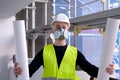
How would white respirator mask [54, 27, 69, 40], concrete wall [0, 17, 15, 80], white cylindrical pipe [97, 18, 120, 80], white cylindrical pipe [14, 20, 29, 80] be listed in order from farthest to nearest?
concrete wall [0, 17, 15, 80]
white respirator mask [54, 27, 69, 40]
white cylindrical pipe [14, 20, 29, 80]
white cylindrical pipe [97, 18, 120, 80]

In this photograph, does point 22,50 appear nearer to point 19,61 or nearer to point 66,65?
point 19,61

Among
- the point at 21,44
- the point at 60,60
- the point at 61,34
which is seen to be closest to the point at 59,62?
the point at 60,60

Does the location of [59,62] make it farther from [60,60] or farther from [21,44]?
[21,44]

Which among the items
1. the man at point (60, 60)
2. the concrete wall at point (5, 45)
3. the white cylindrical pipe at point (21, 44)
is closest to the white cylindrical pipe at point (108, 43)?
the man at point (60, 60)

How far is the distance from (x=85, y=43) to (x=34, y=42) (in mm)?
1298

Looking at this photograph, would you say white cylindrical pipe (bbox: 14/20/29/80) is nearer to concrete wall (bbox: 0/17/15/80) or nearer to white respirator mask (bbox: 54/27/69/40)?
white respirator mask (bbox: 54/27/69/40)

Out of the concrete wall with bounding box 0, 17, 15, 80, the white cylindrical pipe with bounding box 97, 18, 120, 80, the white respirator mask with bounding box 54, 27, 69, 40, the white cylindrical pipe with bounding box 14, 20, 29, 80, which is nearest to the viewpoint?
the white cylindrical pipe with bounding box 97, 18, 120, 80

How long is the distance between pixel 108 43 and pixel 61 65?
402 mm

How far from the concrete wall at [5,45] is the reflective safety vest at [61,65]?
9.02ft

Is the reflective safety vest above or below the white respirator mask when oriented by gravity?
below

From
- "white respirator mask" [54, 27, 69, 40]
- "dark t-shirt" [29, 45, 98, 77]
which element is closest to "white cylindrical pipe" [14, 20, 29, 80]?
"dark t-shirt" [29, 45, 98, 77]

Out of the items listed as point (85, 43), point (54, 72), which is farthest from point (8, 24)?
point (54, 72)

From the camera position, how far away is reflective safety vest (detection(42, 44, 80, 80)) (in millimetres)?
1699

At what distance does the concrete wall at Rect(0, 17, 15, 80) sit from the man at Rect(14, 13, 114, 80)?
2.74 metres
